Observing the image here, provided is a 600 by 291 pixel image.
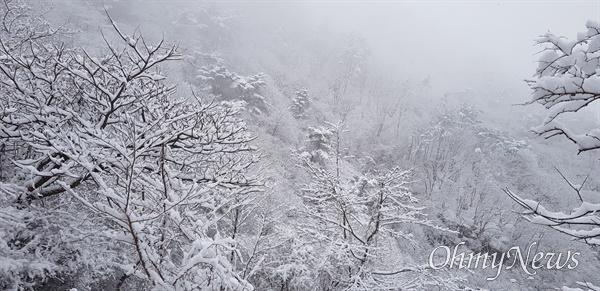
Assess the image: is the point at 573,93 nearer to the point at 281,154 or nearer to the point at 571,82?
the point at 571,82

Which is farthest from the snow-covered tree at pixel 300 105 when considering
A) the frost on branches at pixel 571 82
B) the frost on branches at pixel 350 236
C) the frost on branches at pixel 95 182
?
the frost on branches at pixel 571 82

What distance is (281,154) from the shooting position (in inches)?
861

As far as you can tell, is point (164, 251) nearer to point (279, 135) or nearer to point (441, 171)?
point (279, 135)

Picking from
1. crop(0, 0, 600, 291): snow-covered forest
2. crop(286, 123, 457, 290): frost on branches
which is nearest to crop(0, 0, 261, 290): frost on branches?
crop(0, 0, 600, 291): snow-covered forest

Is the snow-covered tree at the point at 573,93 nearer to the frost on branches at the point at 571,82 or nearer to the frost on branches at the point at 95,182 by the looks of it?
the frost on branches at the point at 571,82

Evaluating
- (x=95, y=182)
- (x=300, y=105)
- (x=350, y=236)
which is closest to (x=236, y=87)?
(x=300, y=105)

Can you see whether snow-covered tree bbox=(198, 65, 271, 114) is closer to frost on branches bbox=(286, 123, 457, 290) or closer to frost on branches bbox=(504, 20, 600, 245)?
frost on branches bbox=(286, 123, 457, 290)

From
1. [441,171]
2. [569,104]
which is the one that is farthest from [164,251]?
[441,171]

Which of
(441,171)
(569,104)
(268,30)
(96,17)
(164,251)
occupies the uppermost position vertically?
(268,30)

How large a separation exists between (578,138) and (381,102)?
36250mm

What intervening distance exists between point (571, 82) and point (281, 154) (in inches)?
800

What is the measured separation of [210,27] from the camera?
120 ft

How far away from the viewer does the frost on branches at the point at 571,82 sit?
5.96ft

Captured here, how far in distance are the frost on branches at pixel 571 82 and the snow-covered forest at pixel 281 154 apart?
0.01 meters
